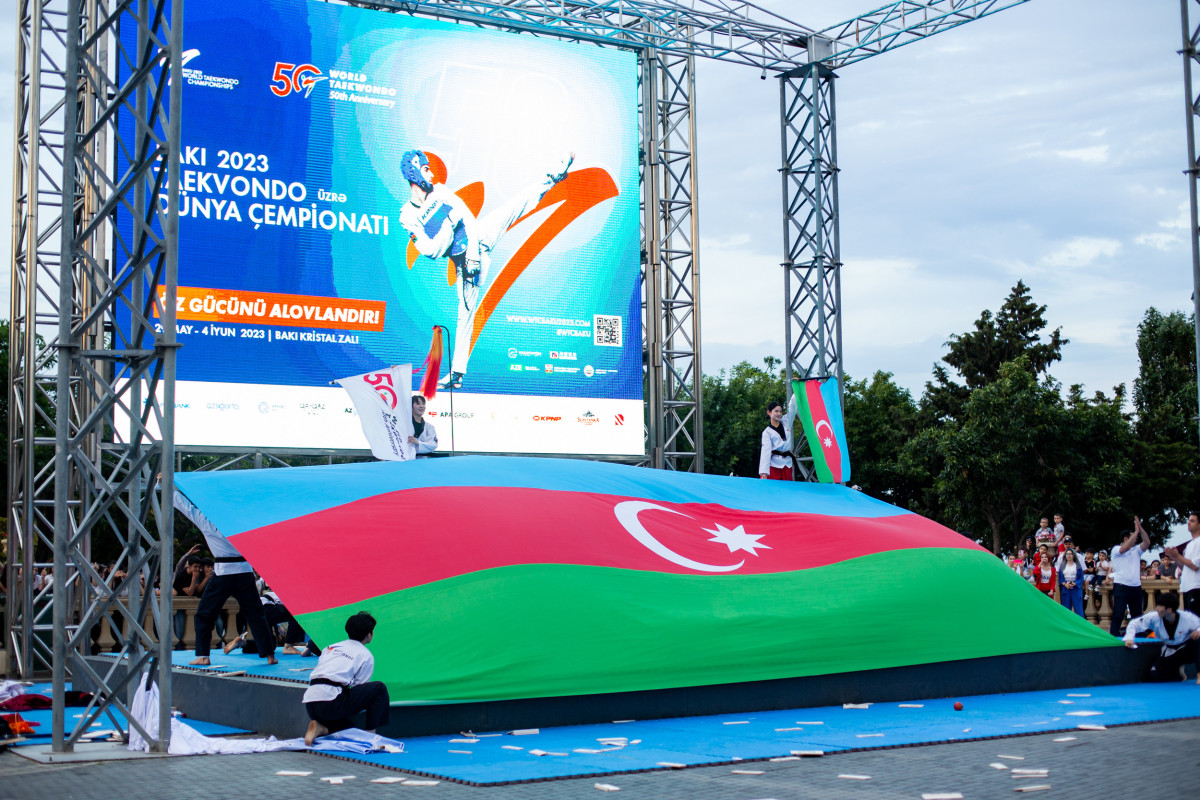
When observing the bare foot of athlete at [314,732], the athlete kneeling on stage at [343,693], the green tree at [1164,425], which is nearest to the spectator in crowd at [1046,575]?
the athlete kneeling on stage at [343,693]

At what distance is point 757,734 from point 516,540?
2.38 metres

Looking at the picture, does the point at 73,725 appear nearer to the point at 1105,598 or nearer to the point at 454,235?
the point at 454,235

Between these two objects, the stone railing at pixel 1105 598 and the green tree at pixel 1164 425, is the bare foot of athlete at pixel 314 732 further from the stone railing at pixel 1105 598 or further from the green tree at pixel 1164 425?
the green tree at pixel 1164 425

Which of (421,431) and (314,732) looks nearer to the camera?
(314,732)

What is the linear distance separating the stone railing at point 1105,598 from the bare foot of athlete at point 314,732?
43.3 ft

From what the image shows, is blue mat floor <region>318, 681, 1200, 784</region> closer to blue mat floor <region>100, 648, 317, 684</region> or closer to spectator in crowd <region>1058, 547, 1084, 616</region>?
blue mat floor <region>100, 648, 317, 684</region>

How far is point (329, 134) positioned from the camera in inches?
655

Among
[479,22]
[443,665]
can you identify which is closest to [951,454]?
[479,22]

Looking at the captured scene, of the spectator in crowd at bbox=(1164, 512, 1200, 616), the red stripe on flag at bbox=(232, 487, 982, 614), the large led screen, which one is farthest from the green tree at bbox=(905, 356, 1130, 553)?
the red stripe on flag at bbox=(232, 487, 982, 614)

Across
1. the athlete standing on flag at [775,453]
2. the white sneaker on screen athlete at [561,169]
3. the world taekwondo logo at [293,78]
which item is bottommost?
the athlete standing on flag at [775,453]

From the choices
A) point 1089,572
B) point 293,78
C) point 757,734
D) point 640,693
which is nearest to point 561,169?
point 293,78

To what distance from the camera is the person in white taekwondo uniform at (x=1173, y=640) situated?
1128 centimetres

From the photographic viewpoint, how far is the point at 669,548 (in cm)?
1034

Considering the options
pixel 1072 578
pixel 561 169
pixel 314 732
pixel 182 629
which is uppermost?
pixel 561 169
